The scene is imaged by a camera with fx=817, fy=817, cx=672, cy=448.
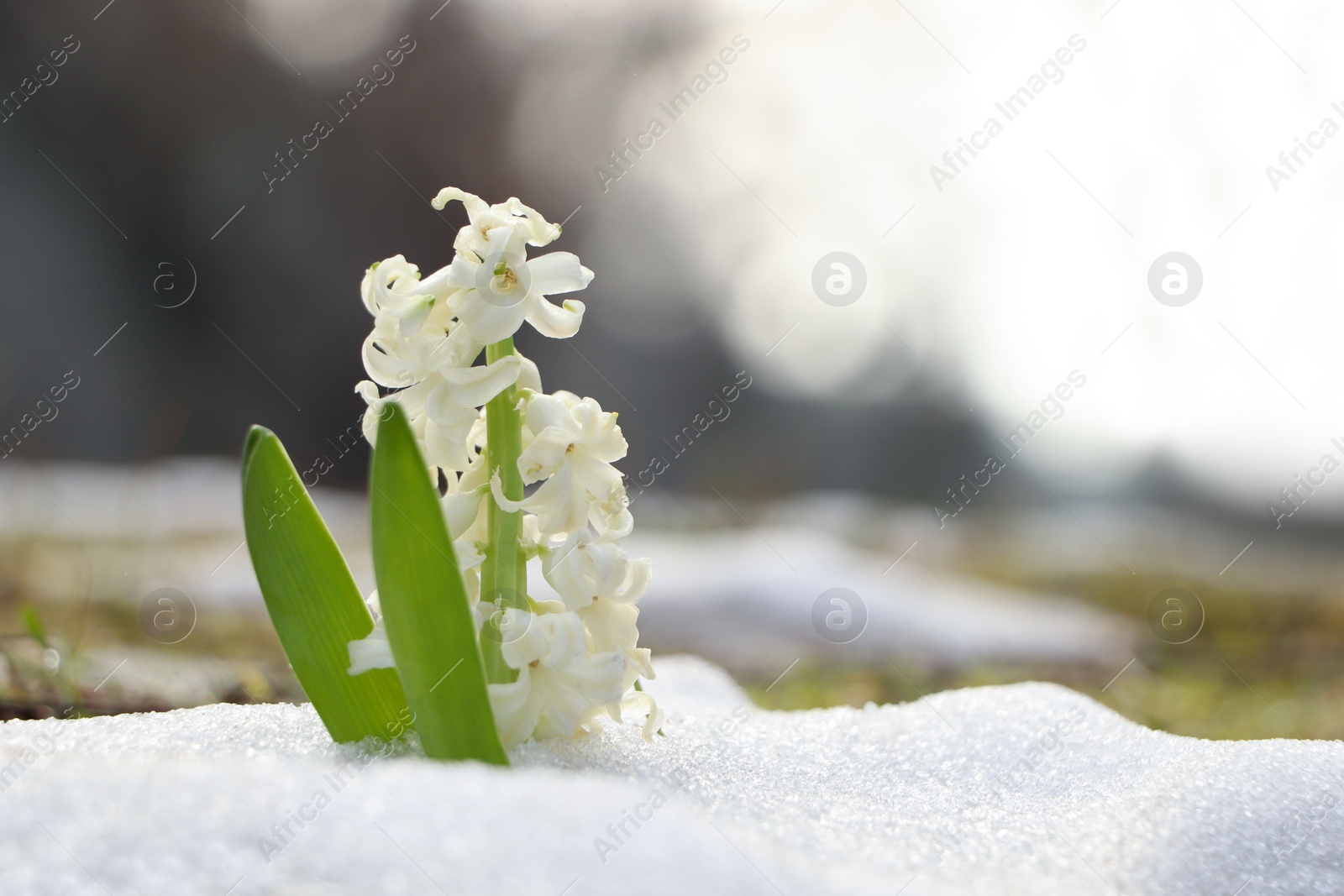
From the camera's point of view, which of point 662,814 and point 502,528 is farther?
point 502,528

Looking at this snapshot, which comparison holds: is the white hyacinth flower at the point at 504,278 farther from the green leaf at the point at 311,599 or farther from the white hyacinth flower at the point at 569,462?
the green leaf at the point at 311,599

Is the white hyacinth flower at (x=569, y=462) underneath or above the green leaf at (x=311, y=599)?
above

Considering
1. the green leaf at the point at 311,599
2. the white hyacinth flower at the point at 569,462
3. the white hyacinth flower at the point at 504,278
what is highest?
the white hyacinth flower at the point at 504,278

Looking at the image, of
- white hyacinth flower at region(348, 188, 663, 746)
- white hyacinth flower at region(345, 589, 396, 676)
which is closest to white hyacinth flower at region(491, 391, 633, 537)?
white hyacinth flower at region(348, 188, 663, 746)

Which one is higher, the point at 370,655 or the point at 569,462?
the point at 569,462

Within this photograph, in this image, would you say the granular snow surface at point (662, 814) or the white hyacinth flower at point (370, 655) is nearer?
the granular snow surface at point (662, 814)

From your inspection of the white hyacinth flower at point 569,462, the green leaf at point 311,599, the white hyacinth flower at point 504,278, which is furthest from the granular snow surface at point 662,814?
the white hyacinth flower at point 504,278

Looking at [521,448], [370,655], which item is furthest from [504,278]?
[370,655]

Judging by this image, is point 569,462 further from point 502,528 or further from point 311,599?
point 311,599
